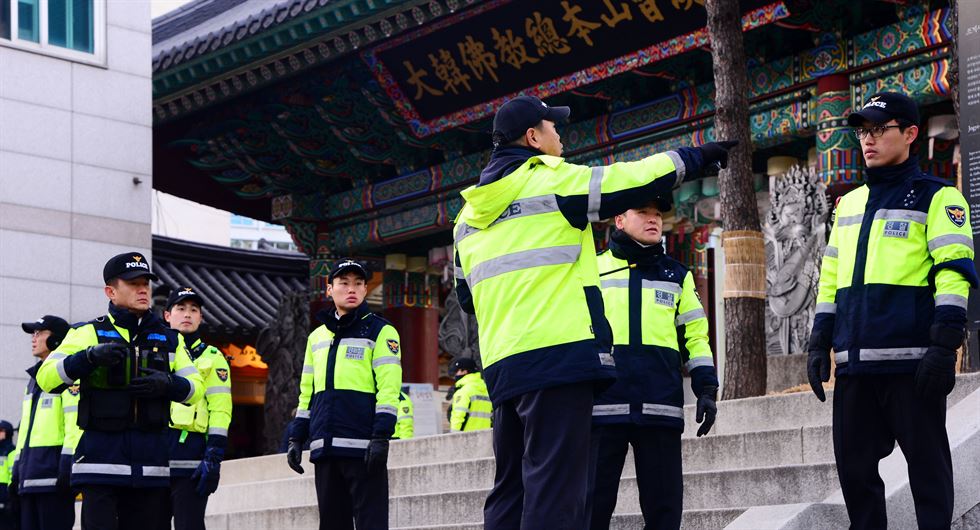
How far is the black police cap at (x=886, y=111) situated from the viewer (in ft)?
22.5

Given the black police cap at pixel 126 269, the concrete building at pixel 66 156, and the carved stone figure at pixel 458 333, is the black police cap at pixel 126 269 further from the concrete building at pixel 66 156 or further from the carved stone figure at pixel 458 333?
the carved stone figure at pixel 458 333

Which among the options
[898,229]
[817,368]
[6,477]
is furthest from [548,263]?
[6,477]

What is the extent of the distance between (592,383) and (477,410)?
11.3 m

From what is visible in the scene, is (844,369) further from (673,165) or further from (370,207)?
(370,207)

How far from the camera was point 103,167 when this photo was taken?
760 inches

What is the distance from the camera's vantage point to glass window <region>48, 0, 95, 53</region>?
18875mm

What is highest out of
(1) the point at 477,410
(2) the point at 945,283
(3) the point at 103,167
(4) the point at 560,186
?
(3) the point at 103,167

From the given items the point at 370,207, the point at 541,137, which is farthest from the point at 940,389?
the point at 370,207

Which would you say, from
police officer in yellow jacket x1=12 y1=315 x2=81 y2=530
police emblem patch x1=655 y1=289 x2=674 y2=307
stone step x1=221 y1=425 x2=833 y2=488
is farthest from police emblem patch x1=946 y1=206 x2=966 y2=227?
police officer in yellow jacket x1=12 y1=315 x2=81 y2=530

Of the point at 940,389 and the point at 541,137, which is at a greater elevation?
the point at 541,137

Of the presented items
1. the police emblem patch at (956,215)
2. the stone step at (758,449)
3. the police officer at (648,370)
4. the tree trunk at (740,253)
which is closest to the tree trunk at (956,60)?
the tree trunk at (740,253)

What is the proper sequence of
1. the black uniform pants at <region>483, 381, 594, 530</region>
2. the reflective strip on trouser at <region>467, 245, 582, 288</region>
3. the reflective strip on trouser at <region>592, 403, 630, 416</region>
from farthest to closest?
the reflective strip on trouser at <region>592, 403, 630, 416</region> → the reflective strip on trouser at <region>467, 245, 582, 288</region> → the black uniform pants at <region>483, 381, 594, 530</region>

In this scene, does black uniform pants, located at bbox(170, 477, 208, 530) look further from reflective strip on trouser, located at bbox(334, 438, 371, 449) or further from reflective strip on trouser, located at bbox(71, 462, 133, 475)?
reflective strip on trouser, located at bbox(71, 462, 133, 475)

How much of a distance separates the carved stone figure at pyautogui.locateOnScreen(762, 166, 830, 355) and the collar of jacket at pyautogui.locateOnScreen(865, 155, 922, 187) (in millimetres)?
9165
